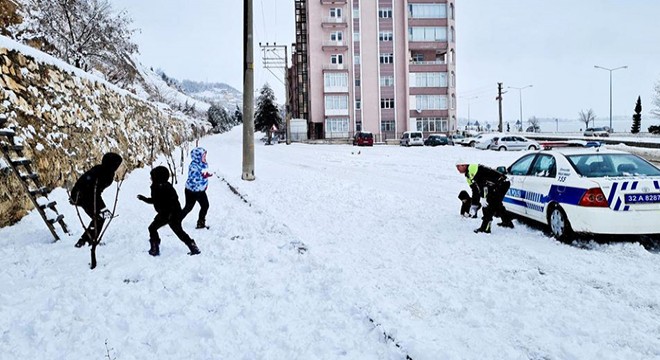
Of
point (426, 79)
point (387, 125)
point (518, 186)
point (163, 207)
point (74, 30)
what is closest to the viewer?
point (163, 207)

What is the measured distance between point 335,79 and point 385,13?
11.1 metres

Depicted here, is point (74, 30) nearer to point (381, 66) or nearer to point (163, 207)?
point (163, 207)

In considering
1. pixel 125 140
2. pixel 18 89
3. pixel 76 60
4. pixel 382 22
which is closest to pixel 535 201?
pixel 18 89

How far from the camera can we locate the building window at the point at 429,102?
60.4 m

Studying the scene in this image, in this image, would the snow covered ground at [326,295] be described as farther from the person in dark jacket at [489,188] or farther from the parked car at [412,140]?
the parked car at [412,140]

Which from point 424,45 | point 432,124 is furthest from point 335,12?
point 432,124

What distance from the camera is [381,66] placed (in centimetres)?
6138

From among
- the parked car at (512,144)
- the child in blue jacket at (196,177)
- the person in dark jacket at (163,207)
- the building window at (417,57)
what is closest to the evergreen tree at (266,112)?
the building window at (417,57)

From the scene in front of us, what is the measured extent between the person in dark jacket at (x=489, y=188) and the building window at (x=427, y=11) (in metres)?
56.8

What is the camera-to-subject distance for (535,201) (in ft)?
24.0

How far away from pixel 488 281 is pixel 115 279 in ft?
13.3

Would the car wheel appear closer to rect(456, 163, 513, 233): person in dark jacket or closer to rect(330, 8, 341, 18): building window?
rect(456, 163, 513, 233): person in dark jacket

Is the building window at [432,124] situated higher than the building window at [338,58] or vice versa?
the building window at [338,58]

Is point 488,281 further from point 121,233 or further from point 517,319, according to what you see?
point 121,233
